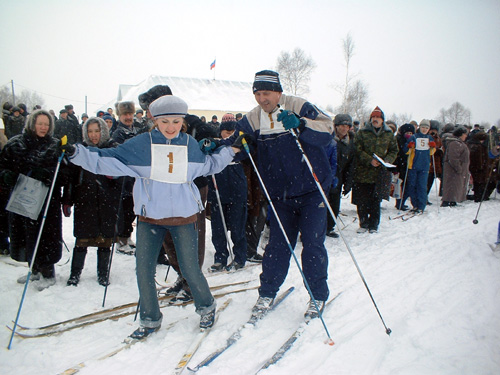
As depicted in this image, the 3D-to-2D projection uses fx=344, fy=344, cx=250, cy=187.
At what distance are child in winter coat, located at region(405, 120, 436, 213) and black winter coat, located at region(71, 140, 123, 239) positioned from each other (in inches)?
271

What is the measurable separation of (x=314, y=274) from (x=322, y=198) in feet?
2.28

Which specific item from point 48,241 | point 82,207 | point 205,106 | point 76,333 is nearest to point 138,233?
point 76,333

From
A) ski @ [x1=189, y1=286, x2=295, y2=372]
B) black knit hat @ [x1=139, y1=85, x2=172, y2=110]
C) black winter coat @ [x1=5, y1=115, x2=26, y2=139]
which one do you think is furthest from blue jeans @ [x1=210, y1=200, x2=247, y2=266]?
black winter coat @ [x1=5, y1=115, x2=26, y2=139]

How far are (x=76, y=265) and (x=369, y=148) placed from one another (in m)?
5.26

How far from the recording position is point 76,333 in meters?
2.96

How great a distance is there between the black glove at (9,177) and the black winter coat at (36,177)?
3 centimetres

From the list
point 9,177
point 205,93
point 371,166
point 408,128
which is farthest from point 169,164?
point 205,93

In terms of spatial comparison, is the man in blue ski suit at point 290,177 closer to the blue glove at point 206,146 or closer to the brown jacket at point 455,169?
the blue glove at point 206,146

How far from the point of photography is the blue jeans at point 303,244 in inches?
122

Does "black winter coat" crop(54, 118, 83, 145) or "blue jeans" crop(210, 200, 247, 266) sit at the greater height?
"black winter coat" crop(54, 118, 83, 145)

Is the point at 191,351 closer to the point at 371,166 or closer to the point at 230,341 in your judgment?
the point at 230,341

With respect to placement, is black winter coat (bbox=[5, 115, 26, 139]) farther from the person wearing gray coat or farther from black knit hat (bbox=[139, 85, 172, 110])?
the person wearing gray coat

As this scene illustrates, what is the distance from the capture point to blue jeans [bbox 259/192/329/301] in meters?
3.10

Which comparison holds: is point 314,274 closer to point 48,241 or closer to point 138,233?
point 138,233
